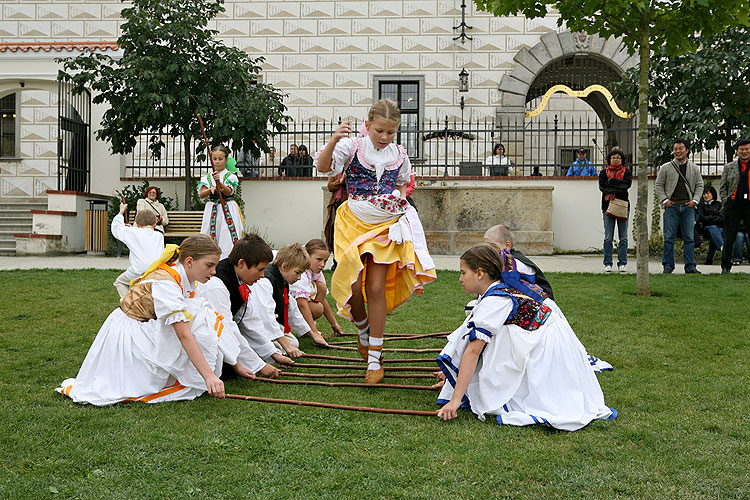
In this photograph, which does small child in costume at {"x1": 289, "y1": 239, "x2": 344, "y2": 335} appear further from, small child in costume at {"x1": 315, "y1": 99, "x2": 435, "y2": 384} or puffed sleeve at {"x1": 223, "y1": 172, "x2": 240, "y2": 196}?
puffed sleeve at {"x1": 223, "y1": 172, "x2": 240, "y2": 196}

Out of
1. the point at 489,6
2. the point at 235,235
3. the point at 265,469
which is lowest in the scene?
the point at 265,469

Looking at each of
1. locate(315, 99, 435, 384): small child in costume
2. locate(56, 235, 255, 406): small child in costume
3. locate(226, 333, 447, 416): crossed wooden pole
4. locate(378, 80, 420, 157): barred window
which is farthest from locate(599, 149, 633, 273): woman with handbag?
locate(378, 80, 420, 157): barred window

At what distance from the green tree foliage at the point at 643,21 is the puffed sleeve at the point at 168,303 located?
5.60 m

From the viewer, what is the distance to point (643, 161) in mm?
8531

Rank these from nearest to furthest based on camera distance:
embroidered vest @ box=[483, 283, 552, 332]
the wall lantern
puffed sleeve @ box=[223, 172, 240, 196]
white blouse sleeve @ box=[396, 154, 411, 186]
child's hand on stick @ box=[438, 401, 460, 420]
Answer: child's hand on stick @ box=[438, 401, 460, 420]
embroidered vest @ box=[483, 283, 552, 332]
white blouse sleeve @ box=[396, 154, 411, 186]
puffed sleeve @ box=[223, 172, 240, 196]
the wall lantern

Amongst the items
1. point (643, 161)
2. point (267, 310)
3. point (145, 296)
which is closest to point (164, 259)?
point (145, 296)

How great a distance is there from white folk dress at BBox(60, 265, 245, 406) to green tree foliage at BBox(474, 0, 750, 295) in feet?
18.3

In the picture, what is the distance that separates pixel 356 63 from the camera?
19.3m

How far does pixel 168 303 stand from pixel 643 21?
6475 mm

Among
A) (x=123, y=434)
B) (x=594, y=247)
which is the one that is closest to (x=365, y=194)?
(x=123, y=434)

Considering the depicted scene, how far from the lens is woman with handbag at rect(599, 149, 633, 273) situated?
10.8m

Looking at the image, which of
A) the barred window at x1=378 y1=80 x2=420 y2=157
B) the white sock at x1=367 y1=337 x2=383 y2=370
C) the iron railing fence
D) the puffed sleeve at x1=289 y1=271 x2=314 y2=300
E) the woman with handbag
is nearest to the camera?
the white sock at x1=367 y1=337 x2=383 y2=370

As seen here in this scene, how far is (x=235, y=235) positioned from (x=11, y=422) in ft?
15.4

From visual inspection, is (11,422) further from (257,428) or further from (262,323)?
(262,323)
